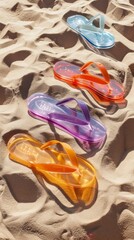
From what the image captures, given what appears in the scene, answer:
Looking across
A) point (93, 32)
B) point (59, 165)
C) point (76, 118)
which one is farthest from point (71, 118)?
point (93, 32)

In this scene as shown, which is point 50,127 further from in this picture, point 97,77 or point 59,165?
point 97,77

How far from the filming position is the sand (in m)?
1.46

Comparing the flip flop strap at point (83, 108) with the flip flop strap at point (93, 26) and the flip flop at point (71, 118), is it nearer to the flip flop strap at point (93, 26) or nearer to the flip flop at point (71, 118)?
the flip flop at point (71, 118)

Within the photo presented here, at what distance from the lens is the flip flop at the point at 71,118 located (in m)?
1.78

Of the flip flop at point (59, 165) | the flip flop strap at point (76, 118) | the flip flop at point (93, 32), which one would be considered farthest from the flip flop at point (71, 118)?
the flip flop at point (93, 32)

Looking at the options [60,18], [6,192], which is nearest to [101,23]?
[60,18]

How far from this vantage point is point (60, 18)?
255 cm

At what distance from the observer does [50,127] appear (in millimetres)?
1828

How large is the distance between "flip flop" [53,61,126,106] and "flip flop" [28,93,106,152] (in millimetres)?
150

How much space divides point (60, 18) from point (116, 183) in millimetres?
1295

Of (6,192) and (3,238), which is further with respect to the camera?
(6,192)

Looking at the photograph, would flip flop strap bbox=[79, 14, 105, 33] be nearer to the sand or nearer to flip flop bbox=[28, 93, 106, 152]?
the sand

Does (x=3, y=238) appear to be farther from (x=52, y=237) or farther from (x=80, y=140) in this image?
(x=80, y=140)

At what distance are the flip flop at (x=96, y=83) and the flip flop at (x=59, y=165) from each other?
401mm
